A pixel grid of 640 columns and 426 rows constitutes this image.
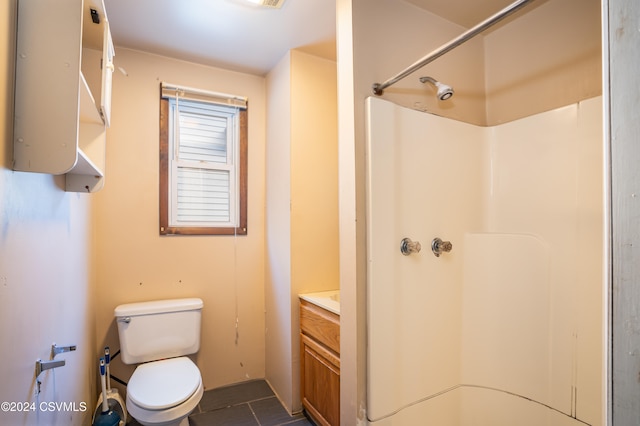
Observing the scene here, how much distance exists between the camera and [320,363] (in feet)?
6.39

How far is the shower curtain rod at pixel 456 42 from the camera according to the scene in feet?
3.62

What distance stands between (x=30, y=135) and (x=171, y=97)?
1687 millimetres

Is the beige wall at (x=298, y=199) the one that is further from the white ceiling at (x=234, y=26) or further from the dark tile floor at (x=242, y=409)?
the white ceiling at (x=234, y=26)

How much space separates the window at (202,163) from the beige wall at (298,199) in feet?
1.02

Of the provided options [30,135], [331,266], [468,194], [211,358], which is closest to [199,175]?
[331,266]

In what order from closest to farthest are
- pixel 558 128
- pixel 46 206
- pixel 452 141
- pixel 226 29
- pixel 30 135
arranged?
pixel 30 135, pixel 46 206, pixel 558 128, pixel 452 141, pixel 226 29

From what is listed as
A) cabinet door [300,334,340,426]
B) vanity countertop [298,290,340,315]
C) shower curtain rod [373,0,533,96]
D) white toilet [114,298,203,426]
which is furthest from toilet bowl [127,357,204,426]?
shower curtain rod [373,0,533,96]

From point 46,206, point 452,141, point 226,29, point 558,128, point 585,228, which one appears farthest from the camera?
point 226,29

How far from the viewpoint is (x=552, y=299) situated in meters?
1.52

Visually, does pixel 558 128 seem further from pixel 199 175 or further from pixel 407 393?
pixel 199 175

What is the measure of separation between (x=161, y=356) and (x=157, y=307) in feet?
1.00

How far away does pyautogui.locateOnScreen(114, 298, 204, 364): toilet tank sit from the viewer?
2.04 metres

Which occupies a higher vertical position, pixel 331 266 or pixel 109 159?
pixel 109 159

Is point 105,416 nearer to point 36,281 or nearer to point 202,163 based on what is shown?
point 36,281
